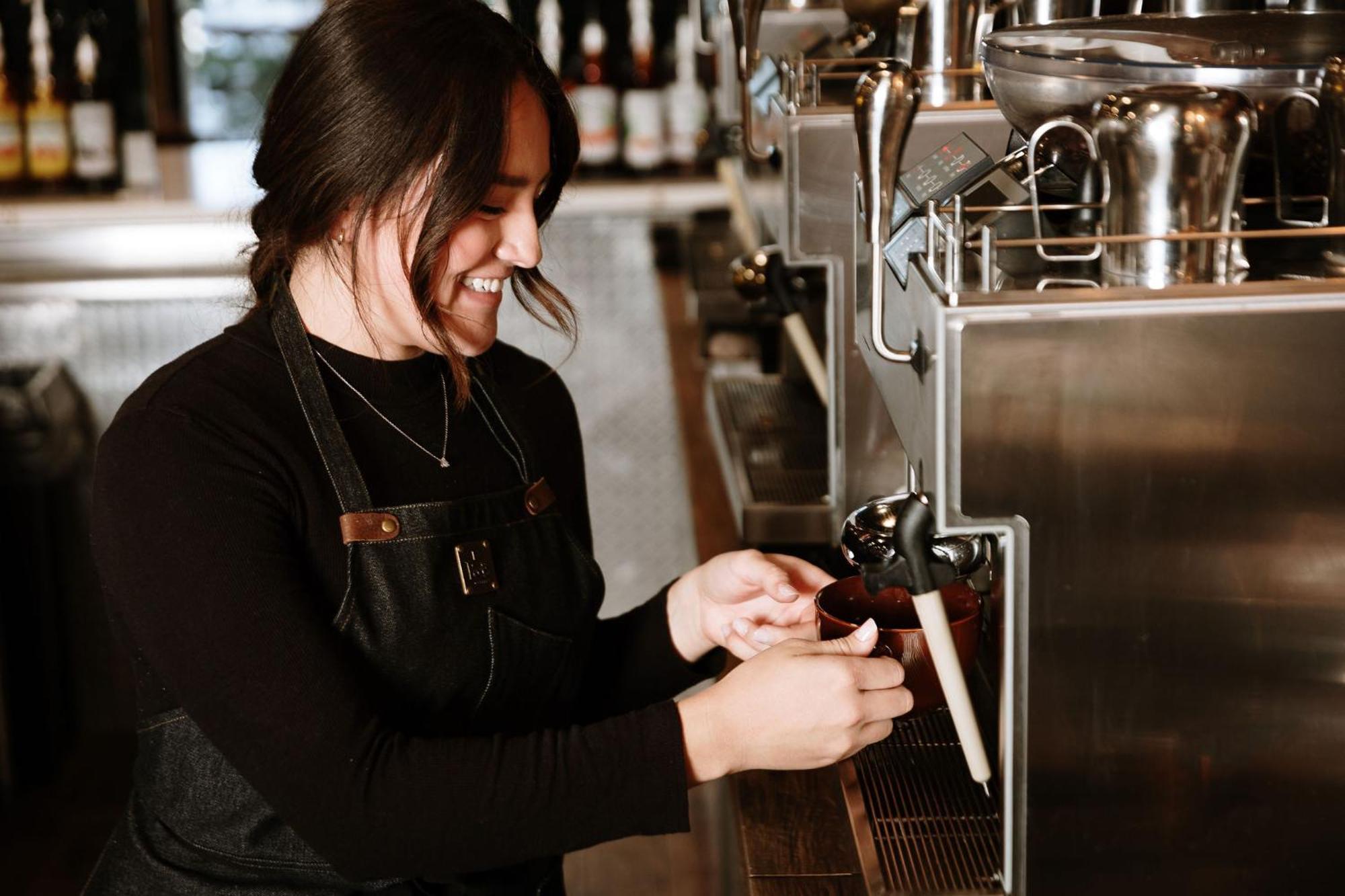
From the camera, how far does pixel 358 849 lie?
104 cm

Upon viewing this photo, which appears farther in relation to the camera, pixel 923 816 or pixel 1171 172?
pixel 923 816

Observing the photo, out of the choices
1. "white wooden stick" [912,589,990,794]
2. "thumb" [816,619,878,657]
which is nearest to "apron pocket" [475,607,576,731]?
"thumb" [816,619,878,657]

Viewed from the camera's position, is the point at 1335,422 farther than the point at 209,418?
No

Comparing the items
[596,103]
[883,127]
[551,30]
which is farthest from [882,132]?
[551,30]

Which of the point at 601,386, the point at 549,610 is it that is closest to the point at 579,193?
the point at 601,386

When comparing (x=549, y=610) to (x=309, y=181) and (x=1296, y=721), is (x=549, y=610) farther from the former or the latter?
(x=1296, y=721)

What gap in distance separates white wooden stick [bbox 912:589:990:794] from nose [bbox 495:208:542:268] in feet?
1.49

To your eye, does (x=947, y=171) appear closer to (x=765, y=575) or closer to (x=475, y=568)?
(x=765, y=575)

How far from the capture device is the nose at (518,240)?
116cm

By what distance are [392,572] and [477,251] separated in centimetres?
26

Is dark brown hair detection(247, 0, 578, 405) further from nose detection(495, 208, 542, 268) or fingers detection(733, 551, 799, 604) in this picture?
fingers detection(733, 551, 799, 604)

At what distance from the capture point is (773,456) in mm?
1857

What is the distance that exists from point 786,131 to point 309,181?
0.54 meters

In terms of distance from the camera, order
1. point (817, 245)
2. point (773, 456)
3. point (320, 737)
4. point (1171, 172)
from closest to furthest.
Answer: point (1171, 172), point (320, 737), point (817, 245), point (773, 456)
